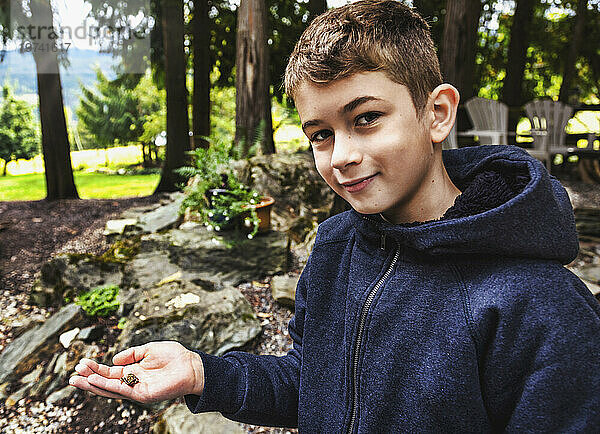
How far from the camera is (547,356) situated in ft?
1.90

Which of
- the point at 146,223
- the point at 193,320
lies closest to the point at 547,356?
the point at 193,320

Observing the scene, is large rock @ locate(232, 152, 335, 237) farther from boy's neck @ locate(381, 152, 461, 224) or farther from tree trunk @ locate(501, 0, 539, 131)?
tree trunk @ locate(501, 0, 539, 131)

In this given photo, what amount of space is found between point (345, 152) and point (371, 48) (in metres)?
0.17

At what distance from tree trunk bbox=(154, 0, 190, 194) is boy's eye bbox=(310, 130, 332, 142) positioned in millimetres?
5257

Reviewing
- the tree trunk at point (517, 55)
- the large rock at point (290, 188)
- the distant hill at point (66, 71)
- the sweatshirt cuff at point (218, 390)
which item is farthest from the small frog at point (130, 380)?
the tree trunk at point (517, 55)

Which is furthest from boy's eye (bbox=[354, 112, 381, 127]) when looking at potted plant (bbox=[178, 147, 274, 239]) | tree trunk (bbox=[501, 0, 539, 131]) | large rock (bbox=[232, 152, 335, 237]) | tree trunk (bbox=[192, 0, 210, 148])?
tree trunk (bbox=[501, 0, 539, 131])

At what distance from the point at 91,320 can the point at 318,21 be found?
252 centimetres

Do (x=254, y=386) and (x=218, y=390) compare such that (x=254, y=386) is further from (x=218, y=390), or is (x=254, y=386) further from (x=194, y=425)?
(x=194, y=425)

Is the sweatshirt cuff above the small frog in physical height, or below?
below

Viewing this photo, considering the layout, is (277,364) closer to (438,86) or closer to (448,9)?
(438,86)

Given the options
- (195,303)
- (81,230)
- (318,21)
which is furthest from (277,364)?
(81,230)

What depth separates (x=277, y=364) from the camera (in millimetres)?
961

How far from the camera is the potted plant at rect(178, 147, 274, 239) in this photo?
3.18m

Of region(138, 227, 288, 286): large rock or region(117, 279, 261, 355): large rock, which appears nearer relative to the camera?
region(117, 279, 261, 355): large rock
